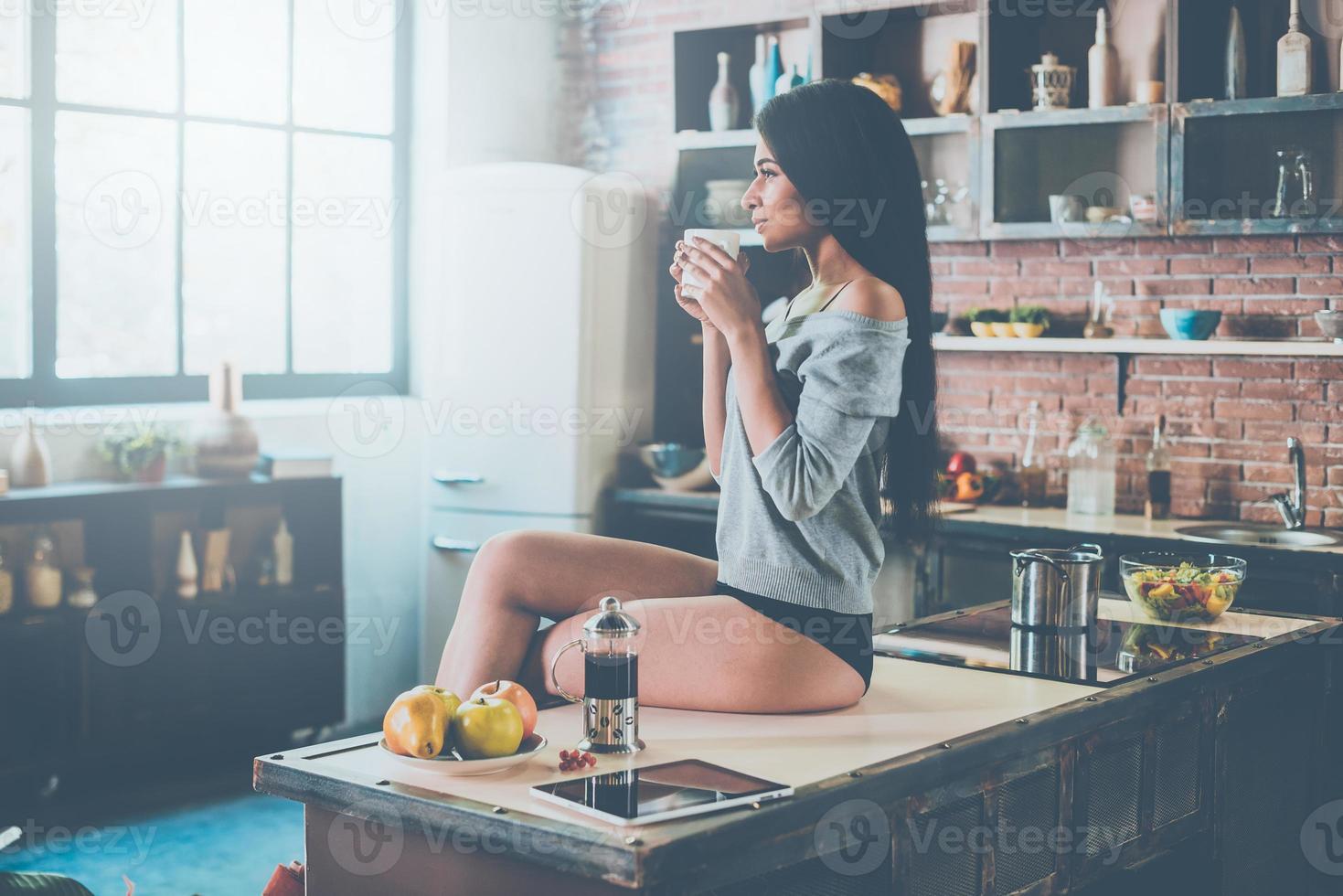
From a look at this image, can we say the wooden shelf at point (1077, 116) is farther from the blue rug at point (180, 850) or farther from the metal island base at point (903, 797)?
the blue rug at point (180, 850)

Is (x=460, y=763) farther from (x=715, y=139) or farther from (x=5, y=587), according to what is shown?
(x=715, y=139)

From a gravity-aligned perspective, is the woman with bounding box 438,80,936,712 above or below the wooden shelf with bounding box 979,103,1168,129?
below

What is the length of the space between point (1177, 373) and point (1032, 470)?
53 centimetres

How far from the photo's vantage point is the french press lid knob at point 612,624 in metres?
1.90

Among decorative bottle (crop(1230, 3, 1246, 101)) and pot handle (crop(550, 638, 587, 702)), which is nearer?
pot handle (crop(550, 638, 587, 702))

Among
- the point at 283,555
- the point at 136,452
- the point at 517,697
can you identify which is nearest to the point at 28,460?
the point at 136,452

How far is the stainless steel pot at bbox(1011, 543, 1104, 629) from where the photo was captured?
2543mm

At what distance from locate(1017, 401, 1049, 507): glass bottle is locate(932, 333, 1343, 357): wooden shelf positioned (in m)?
0.25

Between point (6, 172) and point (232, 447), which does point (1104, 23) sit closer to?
point (232, 447)

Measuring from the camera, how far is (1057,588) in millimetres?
2561

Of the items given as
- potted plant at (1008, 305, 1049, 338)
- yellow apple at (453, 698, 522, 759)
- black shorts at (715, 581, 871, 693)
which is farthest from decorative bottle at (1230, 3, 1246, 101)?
yellow apple at (453, 698, 522, 759)

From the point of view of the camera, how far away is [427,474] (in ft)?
17.1

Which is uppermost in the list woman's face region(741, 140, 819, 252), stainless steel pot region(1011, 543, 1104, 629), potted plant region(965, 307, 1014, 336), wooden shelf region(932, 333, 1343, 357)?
woman's face region(741, 140, 819, 252)

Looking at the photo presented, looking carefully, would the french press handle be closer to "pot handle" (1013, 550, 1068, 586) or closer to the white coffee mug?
"pot handle" (1013, 550, 1068, 586)
